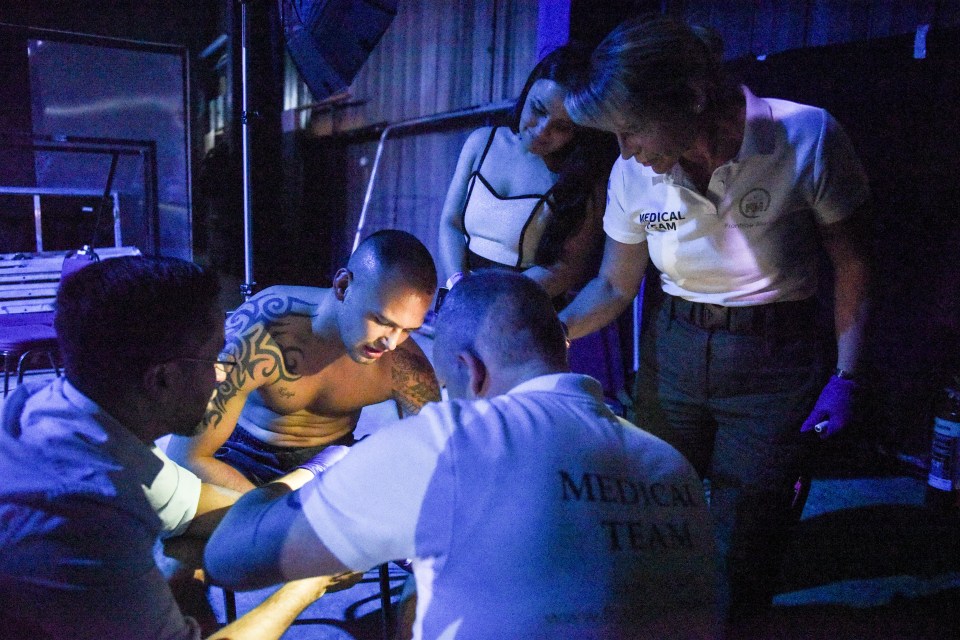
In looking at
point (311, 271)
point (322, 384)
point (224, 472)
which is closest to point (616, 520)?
point (224, 472)

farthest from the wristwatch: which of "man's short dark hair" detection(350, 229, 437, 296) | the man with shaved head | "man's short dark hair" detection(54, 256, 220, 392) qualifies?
"man's short dark hair" detection(54, 256, 220, 392)

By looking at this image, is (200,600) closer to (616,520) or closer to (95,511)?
(95,511)

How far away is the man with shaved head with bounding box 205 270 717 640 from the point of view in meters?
0.97

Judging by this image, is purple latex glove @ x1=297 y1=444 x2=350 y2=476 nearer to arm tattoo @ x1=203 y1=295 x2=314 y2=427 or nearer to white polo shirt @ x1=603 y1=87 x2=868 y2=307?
arm tattoo @ x1=203 y1=295 x2=314 y2=427

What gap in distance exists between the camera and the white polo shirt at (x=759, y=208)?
6.00 ft

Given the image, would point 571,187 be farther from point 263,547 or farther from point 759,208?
point 263,547

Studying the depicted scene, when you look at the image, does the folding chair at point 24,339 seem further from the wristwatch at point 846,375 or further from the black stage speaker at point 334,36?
the wristwatch at point 846,375

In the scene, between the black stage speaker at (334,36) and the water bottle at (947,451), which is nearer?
the water bottle at (947,451)

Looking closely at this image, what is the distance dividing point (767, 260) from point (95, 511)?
1752 millimetres

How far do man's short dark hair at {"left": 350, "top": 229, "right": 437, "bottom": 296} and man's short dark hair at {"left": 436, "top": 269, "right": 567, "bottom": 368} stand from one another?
3.13 ft

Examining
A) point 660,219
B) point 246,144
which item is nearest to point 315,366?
point 660,219

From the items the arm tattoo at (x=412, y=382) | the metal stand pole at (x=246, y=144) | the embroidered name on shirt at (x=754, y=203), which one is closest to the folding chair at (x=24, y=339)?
the metal stand pole at (x=246, y=144)

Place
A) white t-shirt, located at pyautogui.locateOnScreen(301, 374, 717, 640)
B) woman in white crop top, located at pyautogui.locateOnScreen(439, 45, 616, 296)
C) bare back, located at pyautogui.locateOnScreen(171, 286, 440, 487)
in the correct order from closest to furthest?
white t-shirt, located at pyautogui.locateOnScreen(301, 374, 717, 640)
bare back, located at pyautogui.locateOnScreen(171, 286, 440, 487)
woman in white crop top, located at pyautogui.locateOnScreen(439, 45, 616, 296)

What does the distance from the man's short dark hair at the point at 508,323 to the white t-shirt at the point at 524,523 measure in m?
0.16
